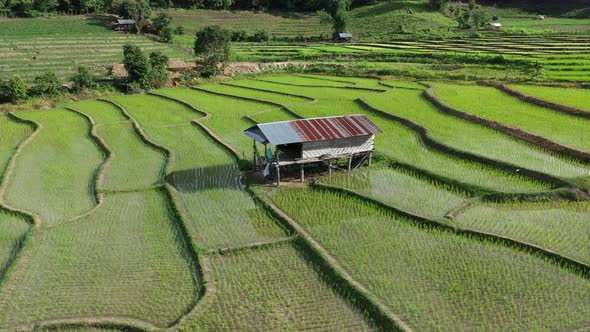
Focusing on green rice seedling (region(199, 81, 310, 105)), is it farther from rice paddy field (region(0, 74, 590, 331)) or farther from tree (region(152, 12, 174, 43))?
tree (region(152, 12, 174, 43))

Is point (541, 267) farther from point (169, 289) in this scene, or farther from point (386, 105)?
point (386, 105)

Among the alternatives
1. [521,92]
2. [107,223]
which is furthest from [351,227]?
[521,92]

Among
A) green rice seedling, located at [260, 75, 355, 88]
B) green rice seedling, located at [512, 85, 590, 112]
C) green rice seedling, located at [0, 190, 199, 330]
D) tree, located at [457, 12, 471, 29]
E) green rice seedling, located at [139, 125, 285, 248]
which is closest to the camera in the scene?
green rice seedling, located at [0, 190, 199, 330]

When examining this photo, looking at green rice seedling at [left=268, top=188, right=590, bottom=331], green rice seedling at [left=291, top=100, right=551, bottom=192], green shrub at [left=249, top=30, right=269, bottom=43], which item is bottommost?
green rice seedling at [left=268, top=188, right=590, bottom=331]

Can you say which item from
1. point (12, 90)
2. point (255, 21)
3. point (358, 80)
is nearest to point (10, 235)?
point (12, 90)

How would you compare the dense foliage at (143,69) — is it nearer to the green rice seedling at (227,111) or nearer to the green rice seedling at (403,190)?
the green rice seedling at (227,111)

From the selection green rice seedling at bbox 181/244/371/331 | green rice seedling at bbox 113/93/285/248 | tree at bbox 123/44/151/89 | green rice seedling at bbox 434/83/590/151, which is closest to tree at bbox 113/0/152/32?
tree at bbox 123/44/151/89
